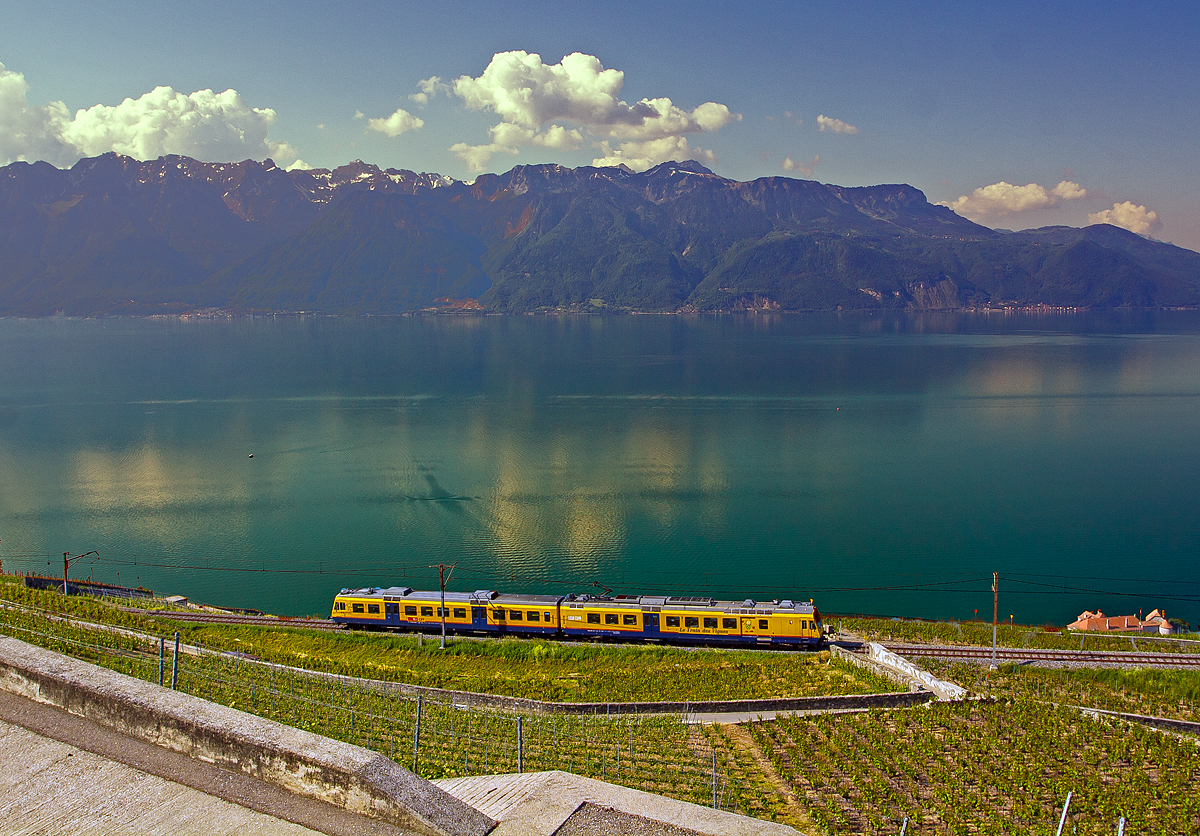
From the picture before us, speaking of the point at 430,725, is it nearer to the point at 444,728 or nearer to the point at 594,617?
the point at 444,728

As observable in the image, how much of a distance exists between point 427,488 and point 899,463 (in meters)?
40.2

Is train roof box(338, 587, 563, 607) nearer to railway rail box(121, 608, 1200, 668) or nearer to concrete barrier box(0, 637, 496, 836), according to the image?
railway rail box(121, 608, 1200, 668)

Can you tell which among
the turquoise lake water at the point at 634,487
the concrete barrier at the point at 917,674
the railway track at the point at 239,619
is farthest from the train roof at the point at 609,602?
the turquoise lake water at the point at 634,487

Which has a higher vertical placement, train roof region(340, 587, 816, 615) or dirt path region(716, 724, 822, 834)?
dirt path region(716, 724, 822, 834)

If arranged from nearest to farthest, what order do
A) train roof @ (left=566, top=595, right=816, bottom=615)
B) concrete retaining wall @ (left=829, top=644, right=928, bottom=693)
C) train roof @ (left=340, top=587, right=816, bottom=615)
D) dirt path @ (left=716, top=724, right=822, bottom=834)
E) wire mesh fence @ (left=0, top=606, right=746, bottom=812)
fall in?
1. wire mesh fence @ (left=0, top=606, right=746, bottom=812)
2. dirt path @ (left=716, top=724, right=822, bottom=834)
3. concrete retaining wall @ (left=829, top=644, right=928, bottom=693)
4. train roof @ (left=566, top=595, right=816, bottom=615)
5. train roof @ (left=340, top=587, right=816, bottom=615)

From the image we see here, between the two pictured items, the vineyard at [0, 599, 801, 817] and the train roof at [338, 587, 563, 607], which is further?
the train roof at [338, 587, 563, 607]

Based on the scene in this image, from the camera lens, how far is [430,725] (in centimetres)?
1731

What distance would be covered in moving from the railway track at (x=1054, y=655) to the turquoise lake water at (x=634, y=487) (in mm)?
9166

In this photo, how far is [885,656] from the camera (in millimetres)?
26562

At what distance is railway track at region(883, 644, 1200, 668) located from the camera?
27547 millimetres

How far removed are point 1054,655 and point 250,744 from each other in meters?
30.4

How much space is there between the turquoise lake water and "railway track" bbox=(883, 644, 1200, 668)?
917cm

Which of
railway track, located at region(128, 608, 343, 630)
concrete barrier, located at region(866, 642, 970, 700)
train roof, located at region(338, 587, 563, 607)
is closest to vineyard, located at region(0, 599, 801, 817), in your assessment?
concrete barrier, located at region(866, 642, 970, 700)

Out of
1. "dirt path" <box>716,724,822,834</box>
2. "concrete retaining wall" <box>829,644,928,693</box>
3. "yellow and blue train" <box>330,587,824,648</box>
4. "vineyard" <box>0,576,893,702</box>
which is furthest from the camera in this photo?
"yellow and blue train" <box>330,587,824,648</box>
